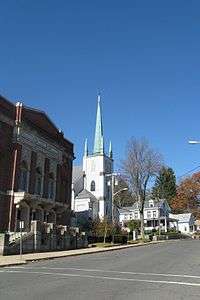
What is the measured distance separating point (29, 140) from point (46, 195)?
710 cm

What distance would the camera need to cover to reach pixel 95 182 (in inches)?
4065

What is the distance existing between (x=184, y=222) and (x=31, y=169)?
8299 cm

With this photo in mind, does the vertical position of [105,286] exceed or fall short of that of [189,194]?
it falls short

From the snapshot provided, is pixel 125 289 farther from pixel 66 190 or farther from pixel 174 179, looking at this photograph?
pixel 174 179

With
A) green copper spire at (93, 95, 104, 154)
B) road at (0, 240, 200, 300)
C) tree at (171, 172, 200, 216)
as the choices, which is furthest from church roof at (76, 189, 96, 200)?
road at (0, 240, 200, 300)

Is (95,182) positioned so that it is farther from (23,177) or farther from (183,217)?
(23,177)

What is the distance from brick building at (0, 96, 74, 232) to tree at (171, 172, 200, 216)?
58623mm

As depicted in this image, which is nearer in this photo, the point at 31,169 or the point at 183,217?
the point at 31,169

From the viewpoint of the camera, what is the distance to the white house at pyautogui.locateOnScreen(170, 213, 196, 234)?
401 feet

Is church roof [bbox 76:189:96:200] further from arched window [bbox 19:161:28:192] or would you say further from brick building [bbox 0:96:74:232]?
arched window [bbox 19:161:28:192]

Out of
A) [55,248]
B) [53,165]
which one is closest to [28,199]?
[55,248]

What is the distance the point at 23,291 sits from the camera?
12.5m

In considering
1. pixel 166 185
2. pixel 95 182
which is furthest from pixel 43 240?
pixel 166 185

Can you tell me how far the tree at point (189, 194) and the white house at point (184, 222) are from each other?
3.76 meters
